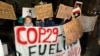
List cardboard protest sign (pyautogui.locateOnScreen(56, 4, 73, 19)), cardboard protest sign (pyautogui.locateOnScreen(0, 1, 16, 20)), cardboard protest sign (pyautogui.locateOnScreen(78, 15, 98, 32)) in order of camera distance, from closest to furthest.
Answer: cardboard protest sign (pyautogui.locateOnScreen(0, 1, 16, 20)) → cardboard protest sign (pyautogui.locateOnScreen(56, 4, 73, 19)) → cardboard protest sign (pyautogui.locateOnScreen(78, 15, 98, 32))

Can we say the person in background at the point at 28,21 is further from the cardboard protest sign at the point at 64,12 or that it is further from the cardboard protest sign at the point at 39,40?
the cardboard protest sign at the point at 64,12

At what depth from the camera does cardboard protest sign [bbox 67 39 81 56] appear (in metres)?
1.14

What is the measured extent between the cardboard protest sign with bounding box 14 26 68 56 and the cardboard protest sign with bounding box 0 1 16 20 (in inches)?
2.0

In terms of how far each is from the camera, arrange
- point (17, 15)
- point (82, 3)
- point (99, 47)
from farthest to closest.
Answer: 1. point (99, 47)
2. point (82, 3)
3. point (17, 15)

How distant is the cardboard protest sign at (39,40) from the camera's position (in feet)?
3.32

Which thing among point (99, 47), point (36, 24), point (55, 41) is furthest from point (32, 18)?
point (99, 47)

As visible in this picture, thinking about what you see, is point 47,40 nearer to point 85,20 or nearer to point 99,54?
point 85,20

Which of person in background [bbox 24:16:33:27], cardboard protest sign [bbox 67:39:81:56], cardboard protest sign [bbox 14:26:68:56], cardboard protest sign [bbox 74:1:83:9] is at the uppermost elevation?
cardboard protest sign [bbox 74:1:83:9]

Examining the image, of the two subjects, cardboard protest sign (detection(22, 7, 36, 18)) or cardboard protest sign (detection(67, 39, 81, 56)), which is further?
cardboard protest sign (detection(67, 39, 81, 56))

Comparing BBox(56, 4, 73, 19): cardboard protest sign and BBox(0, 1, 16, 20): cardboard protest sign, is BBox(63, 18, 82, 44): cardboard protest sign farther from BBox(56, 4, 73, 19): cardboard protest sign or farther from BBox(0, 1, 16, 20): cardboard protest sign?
BBox(0, 1, 16, 20): cardboard protest sign

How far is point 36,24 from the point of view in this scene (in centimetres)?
104

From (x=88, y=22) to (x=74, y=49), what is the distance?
0.15m

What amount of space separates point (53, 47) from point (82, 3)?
0.24m

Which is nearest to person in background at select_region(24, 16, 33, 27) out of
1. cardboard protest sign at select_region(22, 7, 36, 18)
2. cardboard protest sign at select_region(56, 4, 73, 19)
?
cardboard protest sign at select_region(22, 7, 36, 18)
